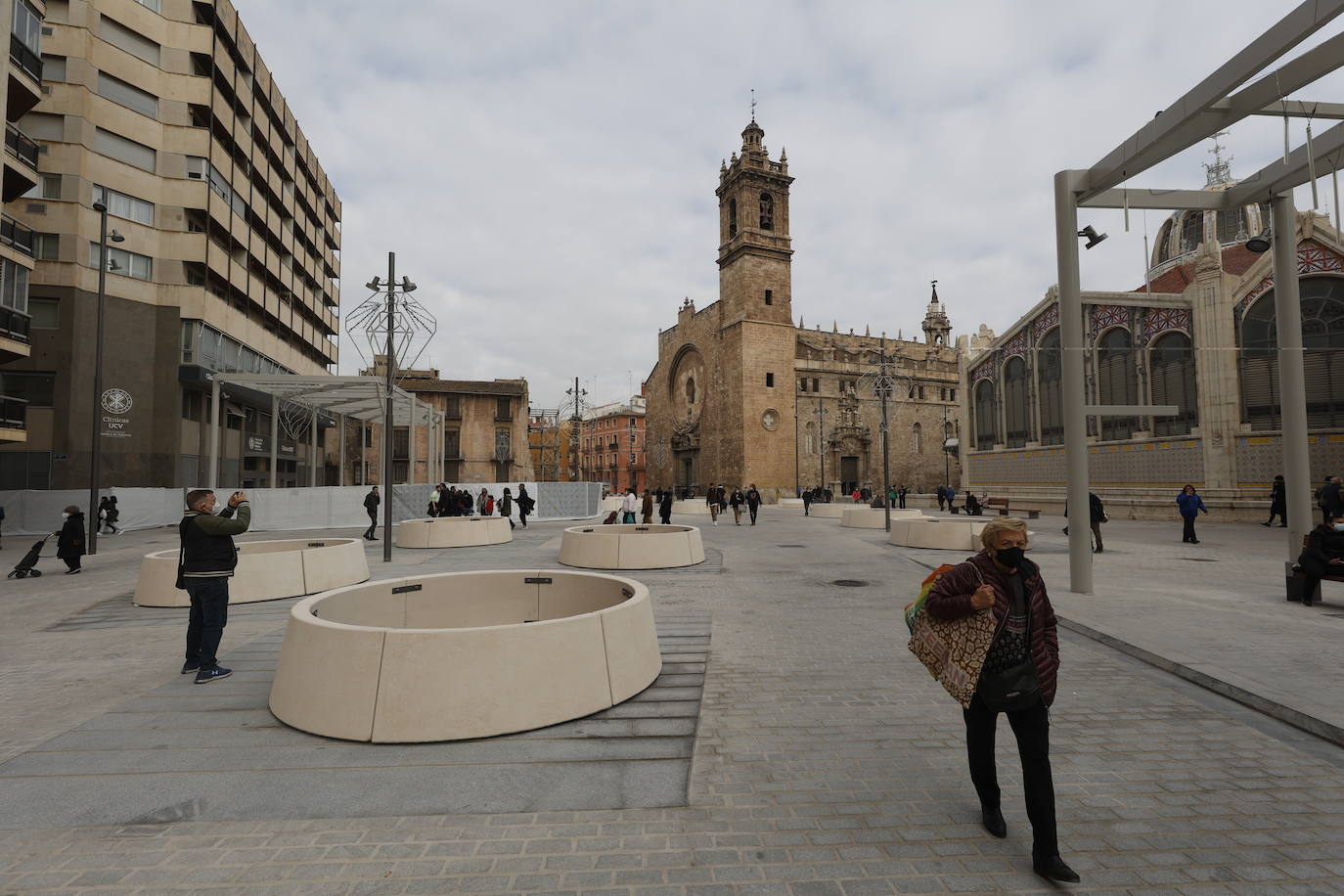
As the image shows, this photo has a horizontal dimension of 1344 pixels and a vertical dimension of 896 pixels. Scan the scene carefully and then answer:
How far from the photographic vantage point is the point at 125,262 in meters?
23.7

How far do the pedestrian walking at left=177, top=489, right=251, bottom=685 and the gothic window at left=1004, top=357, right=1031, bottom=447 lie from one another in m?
31.7

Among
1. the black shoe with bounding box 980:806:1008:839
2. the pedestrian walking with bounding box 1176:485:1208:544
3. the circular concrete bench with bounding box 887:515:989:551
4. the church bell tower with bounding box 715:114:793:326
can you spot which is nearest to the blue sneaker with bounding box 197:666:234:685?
the black shoe with bounding box 980:806:1008:839

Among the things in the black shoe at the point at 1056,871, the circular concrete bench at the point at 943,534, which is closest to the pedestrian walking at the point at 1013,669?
the black shoe at the point at 1056,871

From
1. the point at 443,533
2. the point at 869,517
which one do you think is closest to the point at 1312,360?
the point at 869,517

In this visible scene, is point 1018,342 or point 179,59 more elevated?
point 179,59

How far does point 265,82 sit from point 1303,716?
4213 centimetres

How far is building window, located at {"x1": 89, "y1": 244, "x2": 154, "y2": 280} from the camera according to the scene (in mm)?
22812

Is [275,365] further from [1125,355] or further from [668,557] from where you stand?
[1125,355]

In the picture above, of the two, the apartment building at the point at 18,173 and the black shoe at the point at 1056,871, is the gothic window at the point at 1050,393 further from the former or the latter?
the apartment building at the point at 18,173

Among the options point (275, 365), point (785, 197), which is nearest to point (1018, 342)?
point (785, 197)

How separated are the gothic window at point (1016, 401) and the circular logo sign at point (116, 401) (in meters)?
36.1

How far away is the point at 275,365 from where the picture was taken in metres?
33.9

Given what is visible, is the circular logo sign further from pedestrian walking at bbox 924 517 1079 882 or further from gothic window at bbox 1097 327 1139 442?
gothic window at bbox 1097 327 1139 442

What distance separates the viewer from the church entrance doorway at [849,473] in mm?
53125
